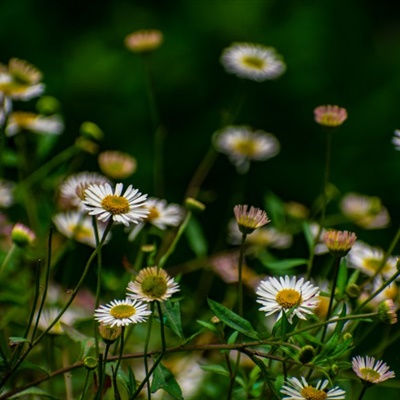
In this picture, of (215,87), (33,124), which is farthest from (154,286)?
(215,87)

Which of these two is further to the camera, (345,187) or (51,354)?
(345,187)

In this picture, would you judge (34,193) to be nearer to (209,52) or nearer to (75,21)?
(209,52)

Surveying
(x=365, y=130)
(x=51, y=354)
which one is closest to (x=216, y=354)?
(x=51, y=354)

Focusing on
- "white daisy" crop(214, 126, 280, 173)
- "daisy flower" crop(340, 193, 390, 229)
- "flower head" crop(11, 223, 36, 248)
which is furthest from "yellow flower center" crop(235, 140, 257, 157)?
"flower head" crop(11, 223, 36, 248)

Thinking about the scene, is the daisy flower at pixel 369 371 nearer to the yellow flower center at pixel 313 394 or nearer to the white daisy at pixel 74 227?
the yellow flower center at pixel 313 394

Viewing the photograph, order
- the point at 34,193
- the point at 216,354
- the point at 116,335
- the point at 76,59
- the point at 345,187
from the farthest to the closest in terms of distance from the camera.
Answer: the point at 76,59 → the point at 345,187 → the point at 34,193 → the point at 216,354 → the point at 116,335

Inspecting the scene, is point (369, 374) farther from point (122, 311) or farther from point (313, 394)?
point (122, 311)
